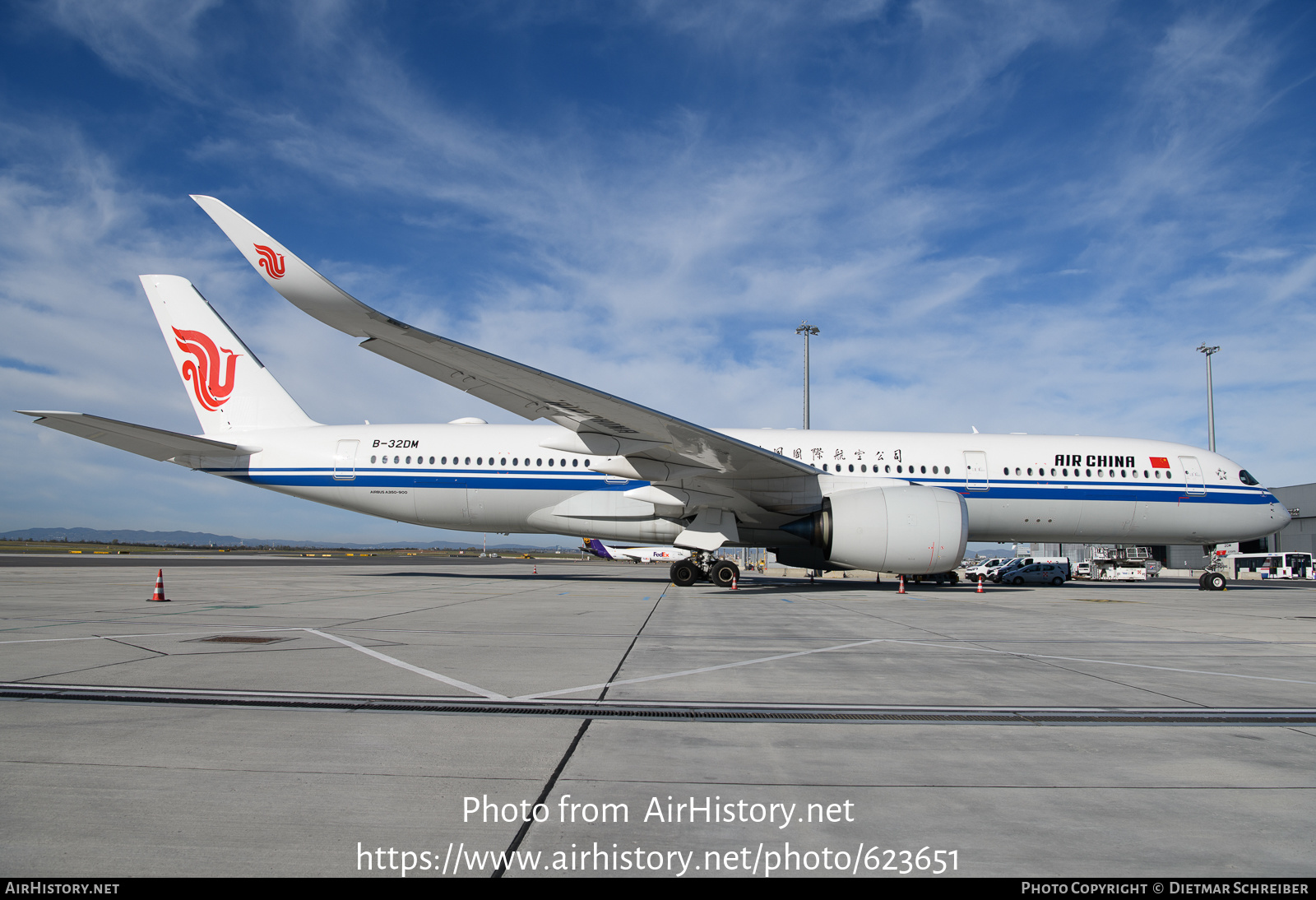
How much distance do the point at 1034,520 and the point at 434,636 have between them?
15464 millimetres

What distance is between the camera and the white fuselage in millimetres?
17000

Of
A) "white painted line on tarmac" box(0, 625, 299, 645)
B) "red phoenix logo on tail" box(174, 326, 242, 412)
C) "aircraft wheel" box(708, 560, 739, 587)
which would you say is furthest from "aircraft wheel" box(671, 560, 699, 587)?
"red phoenix logo on tail" box(174, 326, 242, 412)

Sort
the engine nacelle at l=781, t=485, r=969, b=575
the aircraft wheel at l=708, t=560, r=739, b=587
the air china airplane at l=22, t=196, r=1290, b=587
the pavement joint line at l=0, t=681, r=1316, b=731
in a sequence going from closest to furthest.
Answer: the pavement joint line at l=0, t=681, r=1316, b=731 < the engine nacelle at l=781, t=485, r=969, b=575 < the air china airplane at l=22, t=196, r=1290, b=587 < the aircraft wheel at l=708, t=560, r=739, b=587

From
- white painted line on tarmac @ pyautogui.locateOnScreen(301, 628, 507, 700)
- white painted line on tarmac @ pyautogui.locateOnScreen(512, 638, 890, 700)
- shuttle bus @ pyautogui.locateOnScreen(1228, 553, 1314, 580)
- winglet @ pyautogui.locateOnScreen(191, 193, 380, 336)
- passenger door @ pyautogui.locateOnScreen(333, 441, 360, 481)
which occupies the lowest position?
shuttle bus @ pyautogui.locateOnScreen(1228, 553, 1314, 580)

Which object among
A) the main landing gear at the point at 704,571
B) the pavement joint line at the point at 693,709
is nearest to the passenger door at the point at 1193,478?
the main landing gear at the point at 704,571

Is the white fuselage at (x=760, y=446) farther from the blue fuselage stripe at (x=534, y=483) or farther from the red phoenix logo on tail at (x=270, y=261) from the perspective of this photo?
the red phoenix logo on tail at (x=270, y=261)

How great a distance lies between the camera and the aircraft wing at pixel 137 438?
14047 mm

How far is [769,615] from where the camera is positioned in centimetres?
1008

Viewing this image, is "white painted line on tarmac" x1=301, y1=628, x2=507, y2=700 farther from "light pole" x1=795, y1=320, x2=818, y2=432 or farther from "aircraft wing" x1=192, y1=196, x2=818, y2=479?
"light pole" x1=795, y1=320, x2=818, y2=432

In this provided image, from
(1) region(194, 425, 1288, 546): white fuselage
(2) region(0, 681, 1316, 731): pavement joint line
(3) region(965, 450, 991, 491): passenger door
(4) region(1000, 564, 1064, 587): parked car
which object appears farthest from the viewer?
(4) region(1000, 564, 1064, 587): parked car

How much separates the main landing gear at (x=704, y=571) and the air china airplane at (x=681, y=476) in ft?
0.18

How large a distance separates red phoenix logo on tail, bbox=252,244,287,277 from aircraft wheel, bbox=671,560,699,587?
9.84 metres
